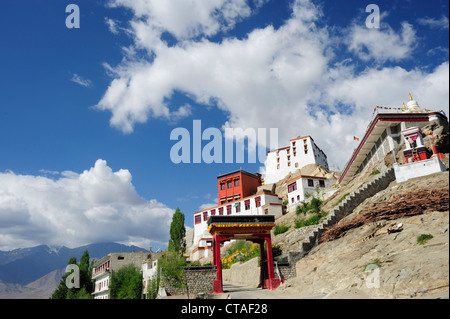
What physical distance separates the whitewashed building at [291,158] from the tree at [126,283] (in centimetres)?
3729

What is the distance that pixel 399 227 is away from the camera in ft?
Result: 68.6

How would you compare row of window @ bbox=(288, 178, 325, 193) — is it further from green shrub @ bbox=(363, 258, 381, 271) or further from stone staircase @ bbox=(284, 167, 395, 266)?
green shrub @ bbox=(363, 258, 381, 271)

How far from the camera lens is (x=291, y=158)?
81.2 m

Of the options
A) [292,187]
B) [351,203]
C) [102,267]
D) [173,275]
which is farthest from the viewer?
[102,267]

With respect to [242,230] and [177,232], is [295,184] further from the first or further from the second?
[242,230]

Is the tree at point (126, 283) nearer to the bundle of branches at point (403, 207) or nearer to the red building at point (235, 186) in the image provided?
the red building at point (235, 186)

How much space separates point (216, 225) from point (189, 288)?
5239 millimetres

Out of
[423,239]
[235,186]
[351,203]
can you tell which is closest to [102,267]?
[235,186]

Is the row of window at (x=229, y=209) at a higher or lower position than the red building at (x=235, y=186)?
lower

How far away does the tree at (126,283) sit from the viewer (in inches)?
2104

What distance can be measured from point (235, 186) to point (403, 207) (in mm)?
48003

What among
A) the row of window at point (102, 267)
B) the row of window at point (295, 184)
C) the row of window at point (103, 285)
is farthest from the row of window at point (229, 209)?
the row of window at point (103, 285)
